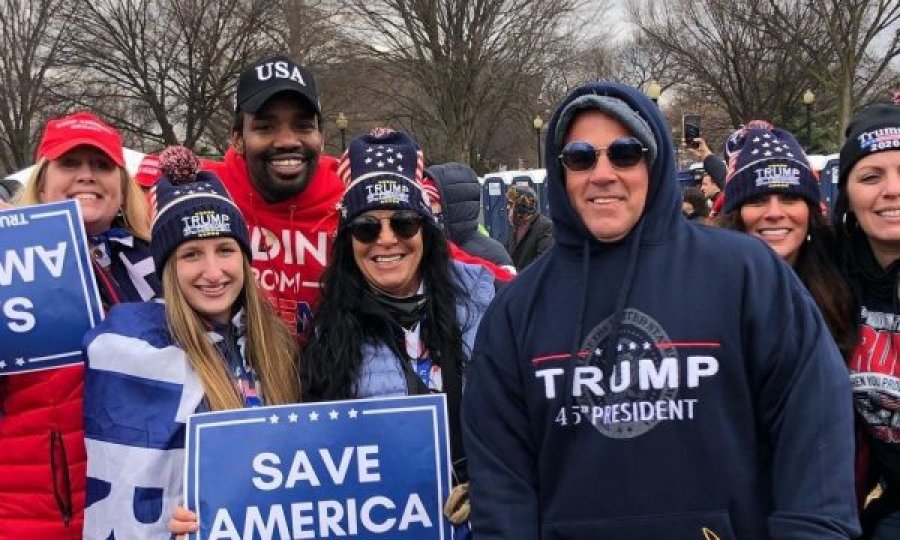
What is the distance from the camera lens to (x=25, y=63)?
24.3 metres

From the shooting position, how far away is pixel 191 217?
9.71 feet

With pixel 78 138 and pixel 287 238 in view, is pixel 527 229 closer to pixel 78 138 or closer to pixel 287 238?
pixel 287 238

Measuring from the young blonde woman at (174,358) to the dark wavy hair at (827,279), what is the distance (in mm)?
1947

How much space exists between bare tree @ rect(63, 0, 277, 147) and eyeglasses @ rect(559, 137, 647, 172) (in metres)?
26.6

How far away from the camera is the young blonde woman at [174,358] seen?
261cm

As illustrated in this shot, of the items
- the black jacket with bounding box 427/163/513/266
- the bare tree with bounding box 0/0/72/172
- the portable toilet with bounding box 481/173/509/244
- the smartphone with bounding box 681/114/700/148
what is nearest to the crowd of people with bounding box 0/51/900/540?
the black jacket with bounding box 427/163/513/266

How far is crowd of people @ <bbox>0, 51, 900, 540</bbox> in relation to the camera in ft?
6.72

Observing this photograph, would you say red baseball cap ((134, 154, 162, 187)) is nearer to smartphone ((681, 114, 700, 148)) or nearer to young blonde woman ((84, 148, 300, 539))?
young blonde woman ((84, 148, 300, 539))

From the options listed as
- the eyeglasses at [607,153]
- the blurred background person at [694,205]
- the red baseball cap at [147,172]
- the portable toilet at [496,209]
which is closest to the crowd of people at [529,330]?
the eyeglasses at [607,153]

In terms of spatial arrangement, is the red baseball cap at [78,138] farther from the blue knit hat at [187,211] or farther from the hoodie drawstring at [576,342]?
the hoodie drawstring at [576,342]

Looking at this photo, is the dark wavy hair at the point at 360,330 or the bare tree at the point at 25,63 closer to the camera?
the dark wavy hair at the point at 360,330

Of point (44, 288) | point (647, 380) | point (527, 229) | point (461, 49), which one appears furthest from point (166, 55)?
point (647, 380)

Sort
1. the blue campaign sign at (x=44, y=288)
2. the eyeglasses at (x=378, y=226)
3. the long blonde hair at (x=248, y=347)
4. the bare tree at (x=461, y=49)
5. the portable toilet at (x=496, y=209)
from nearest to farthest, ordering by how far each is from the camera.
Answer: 1. the long blonde hair at (x=248, y=347)
2. the blue campaign sign at (x=44, y=288)
3. the eyeglasses at (x=378, y=226)
4. the portable toilet at (x=496, y=209)
5. the bare tree at (x=461, y=49)

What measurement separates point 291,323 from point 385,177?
0.97 m
